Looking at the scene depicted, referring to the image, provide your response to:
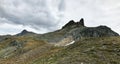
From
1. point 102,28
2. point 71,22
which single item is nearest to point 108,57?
point 102,28

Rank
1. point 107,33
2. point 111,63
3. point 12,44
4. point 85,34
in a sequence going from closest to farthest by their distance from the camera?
1. point 111,63
2. point 12,44
3. point 85,34
4. point 107,33

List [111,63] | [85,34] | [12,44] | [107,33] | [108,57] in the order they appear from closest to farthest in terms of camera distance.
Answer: [111,63] → [108,57] → [12,44] → [85,34] → [107,33]

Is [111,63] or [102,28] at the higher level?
[102,28]

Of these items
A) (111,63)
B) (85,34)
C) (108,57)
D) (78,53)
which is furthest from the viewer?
(85,34)

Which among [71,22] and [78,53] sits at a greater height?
[71,22]

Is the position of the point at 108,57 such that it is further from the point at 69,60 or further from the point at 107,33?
the point at 107,33

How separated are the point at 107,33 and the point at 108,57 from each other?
327 feet

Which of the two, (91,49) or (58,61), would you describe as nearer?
(58,61)

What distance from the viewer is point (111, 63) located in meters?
35.4

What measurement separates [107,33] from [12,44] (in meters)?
66.3

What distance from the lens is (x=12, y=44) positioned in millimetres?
95312

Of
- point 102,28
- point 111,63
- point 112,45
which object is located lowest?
point 111,63

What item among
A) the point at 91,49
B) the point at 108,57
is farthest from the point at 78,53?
the point at 108,57

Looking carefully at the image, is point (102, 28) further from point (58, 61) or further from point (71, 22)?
point (58, 61)
